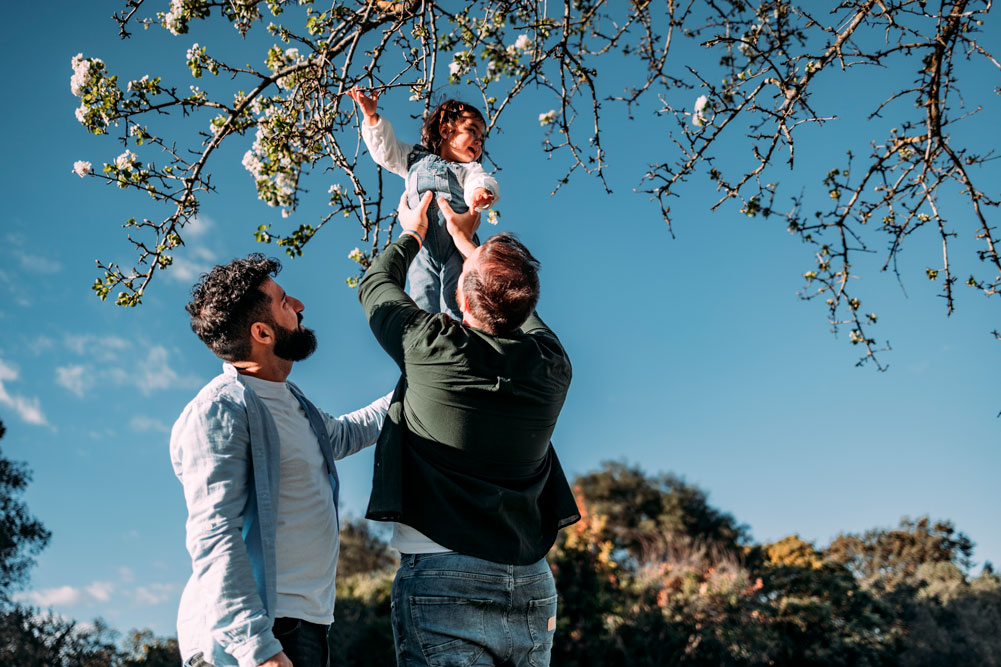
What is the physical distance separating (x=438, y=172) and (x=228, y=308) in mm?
1332

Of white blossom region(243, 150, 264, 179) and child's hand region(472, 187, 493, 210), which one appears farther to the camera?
white blossom region(243, 150, 264, 179)

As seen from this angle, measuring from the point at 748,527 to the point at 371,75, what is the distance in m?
21.1

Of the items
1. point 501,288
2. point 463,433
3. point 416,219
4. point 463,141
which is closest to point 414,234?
point 416,219

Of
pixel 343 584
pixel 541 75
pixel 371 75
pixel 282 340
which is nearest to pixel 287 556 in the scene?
pixel 282 340

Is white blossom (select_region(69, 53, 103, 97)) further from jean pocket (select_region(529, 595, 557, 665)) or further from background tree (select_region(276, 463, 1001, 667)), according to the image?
background tree (select_region(276, 463, 1001, 667))

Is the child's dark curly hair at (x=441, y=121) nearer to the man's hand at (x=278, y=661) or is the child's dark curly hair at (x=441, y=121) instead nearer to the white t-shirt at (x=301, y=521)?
the white t-shirt at (x=301, y=521)

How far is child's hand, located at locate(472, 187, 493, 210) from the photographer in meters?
3.18

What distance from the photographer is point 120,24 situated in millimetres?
3770

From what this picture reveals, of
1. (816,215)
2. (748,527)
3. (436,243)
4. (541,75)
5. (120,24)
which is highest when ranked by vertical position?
(748,527)

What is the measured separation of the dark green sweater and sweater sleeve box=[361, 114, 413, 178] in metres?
1.26

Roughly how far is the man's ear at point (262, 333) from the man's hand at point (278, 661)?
3.07ft

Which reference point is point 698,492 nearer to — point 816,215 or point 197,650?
point 816,215

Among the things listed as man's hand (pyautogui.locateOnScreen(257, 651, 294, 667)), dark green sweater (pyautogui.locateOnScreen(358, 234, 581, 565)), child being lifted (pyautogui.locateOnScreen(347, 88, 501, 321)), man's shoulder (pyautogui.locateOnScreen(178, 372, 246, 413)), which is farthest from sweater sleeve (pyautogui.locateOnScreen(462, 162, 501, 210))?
man's hand (pyautogui.locateOnScreen(257, 651, 294, 667))

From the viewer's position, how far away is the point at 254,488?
2.16 meters
